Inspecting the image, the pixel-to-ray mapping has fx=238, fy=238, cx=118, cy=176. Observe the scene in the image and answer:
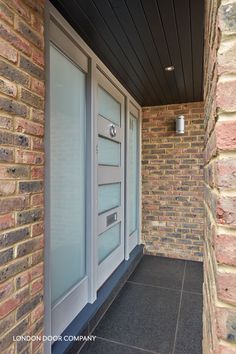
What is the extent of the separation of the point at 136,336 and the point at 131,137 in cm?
254

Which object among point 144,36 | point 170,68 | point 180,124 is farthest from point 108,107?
point 180,124

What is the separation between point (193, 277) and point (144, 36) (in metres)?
2.84

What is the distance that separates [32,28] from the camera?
1280mm

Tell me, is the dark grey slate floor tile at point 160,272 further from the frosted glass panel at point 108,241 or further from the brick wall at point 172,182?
the frosted glass panel at point 108,241

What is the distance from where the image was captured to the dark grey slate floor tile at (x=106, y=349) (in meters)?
1.83

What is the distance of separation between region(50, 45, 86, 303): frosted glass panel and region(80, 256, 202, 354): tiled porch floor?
538 millimetres

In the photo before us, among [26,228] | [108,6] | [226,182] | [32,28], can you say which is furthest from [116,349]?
[108,6]

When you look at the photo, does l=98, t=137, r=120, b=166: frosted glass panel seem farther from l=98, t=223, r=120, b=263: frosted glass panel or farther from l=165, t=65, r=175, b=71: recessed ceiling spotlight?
l=165, t=65, r=175, b=71: recessed ceiling spotlight

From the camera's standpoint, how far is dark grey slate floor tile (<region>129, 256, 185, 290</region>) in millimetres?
2975

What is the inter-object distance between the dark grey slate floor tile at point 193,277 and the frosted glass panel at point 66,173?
4.87ft

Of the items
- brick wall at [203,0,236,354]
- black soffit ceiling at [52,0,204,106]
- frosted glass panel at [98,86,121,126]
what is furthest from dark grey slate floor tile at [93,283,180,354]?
black soffit ceiling at [52,0,204,106]

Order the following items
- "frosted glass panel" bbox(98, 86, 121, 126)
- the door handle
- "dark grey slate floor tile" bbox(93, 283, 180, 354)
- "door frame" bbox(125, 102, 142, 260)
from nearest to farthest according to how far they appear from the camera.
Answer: "dark grey slate floor tile" bbox(93, 283, 180, 354) → "frosted glass panel" bbox(98, 86, 121, 126) → the door handle → "door frame" bbox(125, 102, 142, 260)

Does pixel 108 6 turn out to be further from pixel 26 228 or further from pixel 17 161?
pixel 26 228

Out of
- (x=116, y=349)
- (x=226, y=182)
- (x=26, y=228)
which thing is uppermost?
(x=226, y=182)
